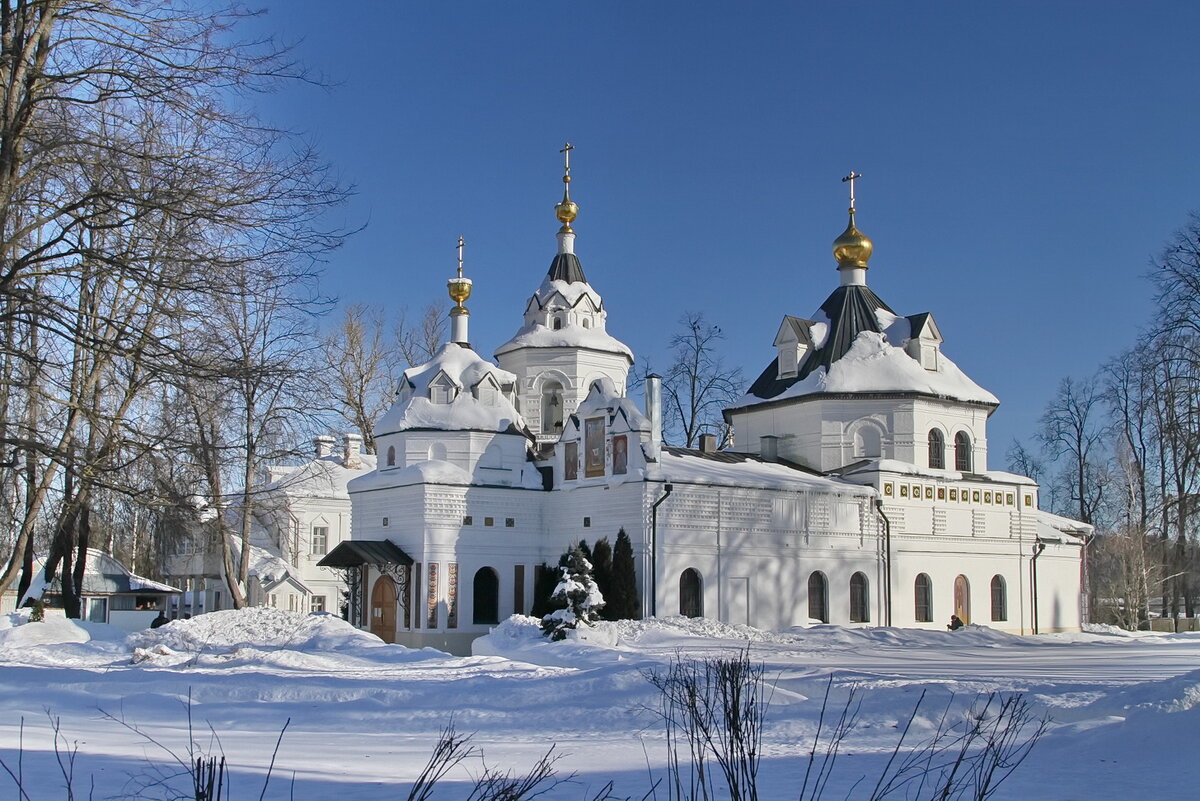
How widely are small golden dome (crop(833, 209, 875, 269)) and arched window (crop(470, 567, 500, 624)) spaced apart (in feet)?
53.3

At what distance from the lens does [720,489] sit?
30219 millimetres

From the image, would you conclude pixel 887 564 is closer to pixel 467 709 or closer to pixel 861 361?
pixel 861 361

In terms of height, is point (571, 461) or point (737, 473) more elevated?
point (571, 461)

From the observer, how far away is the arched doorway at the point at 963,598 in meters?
34.7

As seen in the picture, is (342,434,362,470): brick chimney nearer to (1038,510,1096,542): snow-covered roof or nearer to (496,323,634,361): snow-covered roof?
(496,323,634,361): snow-covered roof

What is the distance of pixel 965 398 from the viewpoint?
3559cm

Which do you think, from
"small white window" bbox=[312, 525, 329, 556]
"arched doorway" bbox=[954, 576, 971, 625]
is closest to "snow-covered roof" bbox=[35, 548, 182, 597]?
"small white window" bbox=[312, 525, 329, 556]

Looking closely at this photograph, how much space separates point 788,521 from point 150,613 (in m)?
20.2

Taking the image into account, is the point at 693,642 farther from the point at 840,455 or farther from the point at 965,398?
the point at 965,398

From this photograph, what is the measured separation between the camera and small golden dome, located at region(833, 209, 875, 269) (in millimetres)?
38469

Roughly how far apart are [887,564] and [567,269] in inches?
532

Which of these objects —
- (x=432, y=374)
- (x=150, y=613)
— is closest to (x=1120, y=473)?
(x=432, y=374)

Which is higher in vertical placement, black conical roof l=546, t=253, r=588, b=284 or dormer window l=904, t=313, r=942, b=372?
black conical roof l=546, t=253, r=588, b=284

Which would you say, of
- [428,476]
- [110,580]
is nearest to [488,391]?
[428,476]
